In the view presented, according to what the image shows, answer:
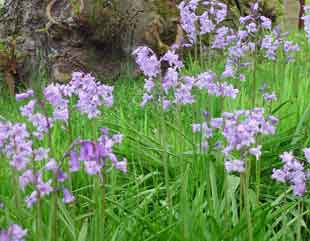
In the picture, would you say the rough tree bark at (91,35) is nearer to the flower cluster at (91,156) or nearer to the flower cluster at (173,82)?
the flower cluster at (173,82)

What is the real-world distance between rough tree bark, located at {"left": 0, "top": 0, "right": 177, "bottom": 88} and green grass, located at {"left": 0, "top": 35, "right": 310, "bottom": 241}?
54.0 inches

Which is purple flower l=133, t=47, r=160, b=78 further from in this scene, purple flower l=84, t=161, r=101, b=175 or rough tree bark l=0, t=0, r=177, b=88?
rough tree bark l=0, t=0, r=177, b=88

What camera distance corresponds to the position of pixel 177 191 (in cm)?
290

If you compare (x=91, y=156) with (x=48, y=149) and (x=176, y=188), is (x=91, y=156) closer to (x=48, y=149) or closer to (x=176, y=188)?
(x=48, y=149)

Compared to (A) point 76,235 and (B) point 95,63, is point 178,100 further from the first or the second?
(B) point 95,63

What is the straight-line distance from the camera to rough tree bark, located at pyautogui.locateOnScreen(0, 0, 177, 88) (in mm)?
6438

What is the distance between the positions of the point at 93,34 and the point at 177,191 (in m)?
4.00

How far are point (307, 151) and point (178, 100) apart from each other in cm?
82

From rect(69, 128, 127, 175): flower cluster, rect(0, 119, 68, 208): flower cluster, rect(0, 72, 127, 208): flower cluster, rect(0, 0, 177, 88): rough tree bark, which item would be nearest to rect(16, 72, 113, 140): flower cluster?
rect(0, 72, 127, 208): flower cluster

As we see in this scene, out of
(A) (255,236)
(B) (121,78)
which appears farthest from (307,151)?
(B) (121,78)

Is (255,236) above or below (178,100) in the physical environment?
below

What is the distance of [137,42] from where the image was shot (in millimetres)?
6566

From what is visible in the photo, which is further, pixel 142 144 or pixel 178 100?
pixel 142 144

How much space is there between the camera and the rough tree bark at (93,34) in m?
6.44
